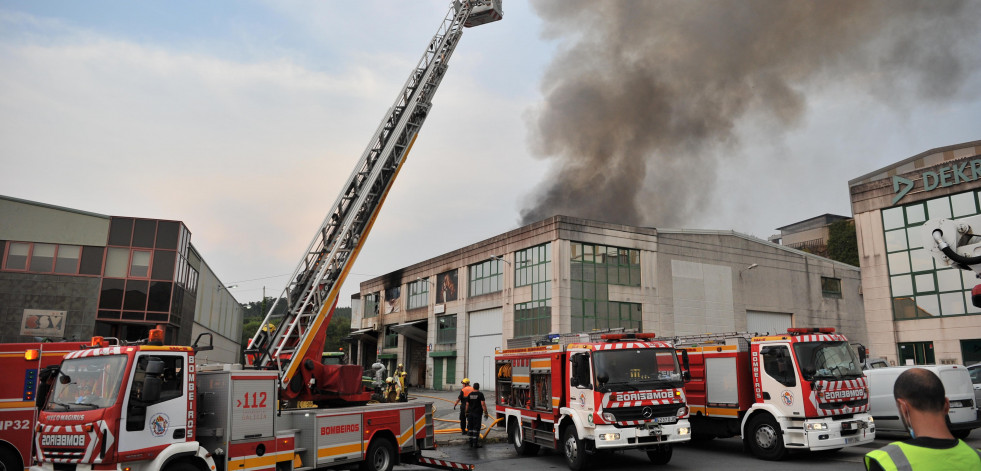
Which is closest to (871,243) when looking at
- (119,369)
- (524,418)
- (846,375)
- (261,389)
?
(846,375)

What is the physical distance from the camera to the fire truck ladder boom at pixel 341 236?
12.1m

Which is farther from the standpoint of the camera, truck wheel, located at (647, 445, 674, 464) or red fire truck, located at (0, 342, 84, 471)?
truck wheel, located at (647, 445, 674, 464)

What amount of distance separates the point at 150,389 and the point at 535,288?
2882 cm

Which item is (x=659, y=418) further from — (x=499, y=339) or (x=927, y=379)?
(x=499, y=339)

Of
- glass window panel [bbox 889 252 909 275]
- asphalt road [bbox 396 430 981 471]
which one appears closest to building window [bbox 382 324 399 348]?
glass window panel [bbox 889 252 909 275]

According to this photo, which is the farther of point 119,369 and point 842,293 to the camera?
point 842,293

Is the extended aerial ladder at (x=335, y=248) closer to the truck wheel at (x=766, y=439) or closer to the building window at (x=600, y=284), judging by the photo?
the truck wheel at (x=766, y=439)

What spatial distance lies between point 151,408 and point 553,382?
7.90 metres

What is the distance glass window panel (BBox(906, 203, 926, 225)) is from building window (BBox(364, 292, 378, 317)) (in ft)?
138

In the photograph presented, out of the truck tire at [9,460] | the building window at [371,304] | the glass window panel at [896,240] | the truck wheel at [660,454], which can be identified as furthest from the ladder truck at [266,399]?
the building window at [371,304]

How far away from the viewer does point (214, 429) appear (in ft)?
30.0

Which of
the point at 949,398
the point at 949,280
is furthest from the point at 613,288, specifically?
the point at 949,398

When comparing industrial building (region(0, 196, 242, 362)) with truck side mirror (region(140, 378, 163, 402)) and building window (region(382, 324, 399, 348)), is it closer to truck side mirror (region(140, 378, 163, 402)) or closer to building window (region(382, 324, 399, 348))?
building window (region(382, 324, 399, 348))

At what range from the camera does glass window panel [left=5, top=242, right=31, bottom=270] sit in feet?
90.7
